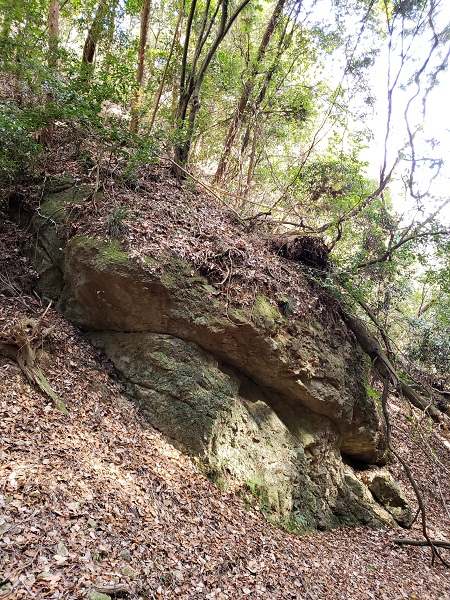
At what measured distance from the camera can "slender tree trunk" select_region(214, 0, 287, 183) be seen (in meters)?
11.5

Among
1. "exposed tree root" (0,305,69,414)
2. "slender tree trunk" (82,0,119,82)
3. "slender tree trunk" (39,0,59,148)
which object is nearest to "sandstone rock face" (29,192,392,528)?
"exposed tree root" (0,305,69,414)

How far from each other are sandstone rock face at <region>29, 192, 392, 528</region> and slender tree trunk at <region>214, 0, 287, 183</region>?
583cm

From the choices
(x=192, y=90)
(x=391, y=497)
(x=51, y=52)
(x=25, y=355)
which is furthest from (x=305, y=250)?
(x=51, y=52)

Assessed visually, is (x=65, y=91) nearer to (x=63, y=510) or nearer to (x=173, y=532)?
(x=63, y=510)

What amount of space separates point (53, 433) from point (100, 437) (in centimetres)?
71

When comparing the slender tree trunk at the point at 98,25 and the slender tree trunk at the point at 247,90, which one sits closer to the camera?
the slender tree trunk at the point at 98,25

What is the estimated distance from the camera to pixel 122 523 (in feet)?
14.2

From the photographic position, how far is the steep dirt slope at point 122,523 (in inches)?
142

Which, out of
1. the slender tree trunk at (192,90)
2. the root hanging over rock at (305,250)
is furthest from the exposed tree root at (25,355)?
the root hanging over rock at (305,250)

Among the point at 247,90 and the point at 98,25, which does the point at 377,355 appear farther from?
the point at 98,25

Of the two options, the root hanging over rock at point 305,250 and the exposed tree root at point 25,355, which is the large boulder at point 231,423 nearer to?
the exposed tree root at point 25,355

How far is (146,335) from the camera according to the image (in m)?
6.95

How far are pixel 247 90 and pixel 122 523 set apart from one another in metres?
11.3

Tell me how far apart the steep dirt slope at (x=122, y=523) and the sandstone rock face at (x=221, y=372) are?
1.32 ft
